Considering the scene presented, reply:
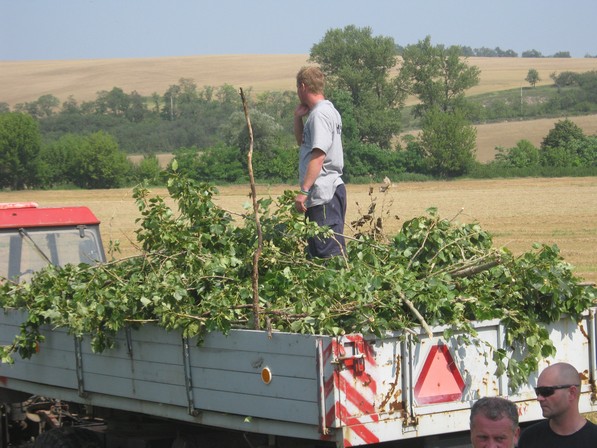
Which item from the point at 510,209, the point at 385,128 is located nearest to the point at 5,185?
the point at 385,128

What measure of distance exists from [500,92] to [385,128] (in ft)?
122

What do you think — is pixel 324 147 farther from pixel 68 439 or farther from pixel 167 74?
pixel 167 74

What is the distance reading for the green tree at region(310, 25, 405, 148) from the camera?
8006 centimetres

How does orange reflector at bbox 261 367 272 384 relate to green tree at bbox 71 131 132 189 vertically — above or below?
above

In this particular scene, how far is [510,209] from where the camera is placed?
37.7m

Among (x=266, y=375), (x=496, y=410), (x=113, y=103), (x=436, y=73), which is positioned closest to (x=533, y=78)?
(x=436, y=73)

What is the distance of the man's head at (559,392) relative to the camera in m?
4.00

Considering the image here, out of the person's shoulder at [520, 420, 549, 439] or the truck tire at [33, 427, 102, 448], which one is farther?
the truck tire at [33, 427, 102, 448]

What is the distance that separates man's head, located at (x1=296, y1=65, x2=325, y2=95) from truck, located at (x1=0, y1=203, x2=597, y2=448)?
2.02 meters

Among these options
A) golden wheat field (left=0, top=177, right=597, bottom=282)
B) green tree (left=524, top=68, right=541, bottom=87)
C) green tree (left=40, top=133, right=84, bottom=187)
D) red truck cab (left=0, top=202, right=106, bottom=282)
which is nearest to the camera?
red truck cab (left=0, top=202, right=106, bottom=282)

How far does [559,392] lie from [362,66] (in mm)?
79746

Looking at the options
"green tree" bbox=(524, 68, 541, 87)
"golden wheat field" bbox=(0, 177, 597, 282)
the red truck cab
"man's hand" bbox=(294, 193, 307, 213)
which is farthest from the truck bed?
"green tree" bbox=(524, 68, 541, 87)

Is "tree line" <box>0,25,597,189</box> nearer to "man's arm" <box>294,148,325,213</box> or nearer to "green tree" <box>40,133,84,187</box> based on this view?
"green tree" <box>40,133,84,187</box>

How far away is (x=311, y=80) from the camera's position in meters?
6.56
